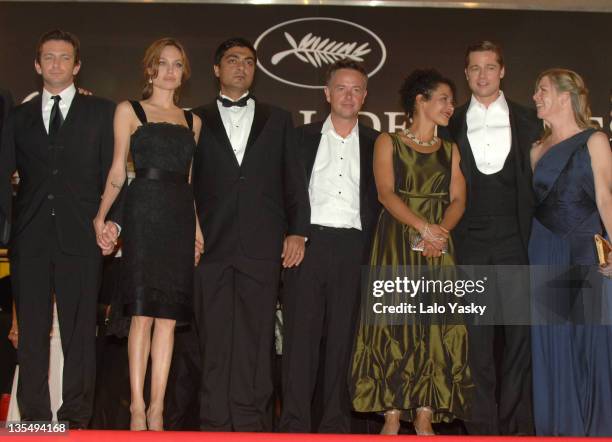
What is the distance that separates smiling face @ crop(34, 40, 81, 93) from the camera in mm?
4699

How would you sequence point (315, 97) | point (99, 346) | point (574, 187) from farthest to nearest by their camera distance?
1. point (315, 97)
2. point (99, 346)
3. point (574, 187)

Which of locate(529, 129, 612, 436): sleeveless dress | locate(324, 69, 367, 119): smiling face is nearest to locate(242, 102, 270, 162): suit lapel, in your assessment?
locate(324, 69, 367, 119): smiling face

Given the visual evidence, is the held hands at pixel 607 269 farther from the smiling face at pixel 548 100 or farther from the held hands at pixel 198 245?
the held hands at pixel 198 245

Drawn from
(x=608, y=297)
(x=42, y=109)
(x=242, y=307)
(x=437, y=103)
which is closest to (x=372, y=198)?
(x=437, y=103)

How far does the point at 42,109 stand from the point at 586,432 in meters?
3.19

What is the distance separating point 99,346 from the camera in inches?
219

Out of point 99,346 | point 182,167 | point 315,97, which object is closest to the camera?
point 182,167

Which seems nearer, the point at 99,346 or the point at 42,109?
the point at 42,109

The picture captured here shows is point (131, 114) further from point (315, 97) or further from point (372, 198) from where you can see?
point (315, 97)

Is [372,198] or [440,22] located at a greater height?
[440,22]

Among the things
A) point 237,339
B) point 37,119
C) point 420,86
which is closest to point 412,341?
point 237,339

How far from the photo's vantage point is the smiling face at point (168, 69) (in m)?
4.60

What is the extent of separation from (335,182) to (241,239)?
2.06 ft
